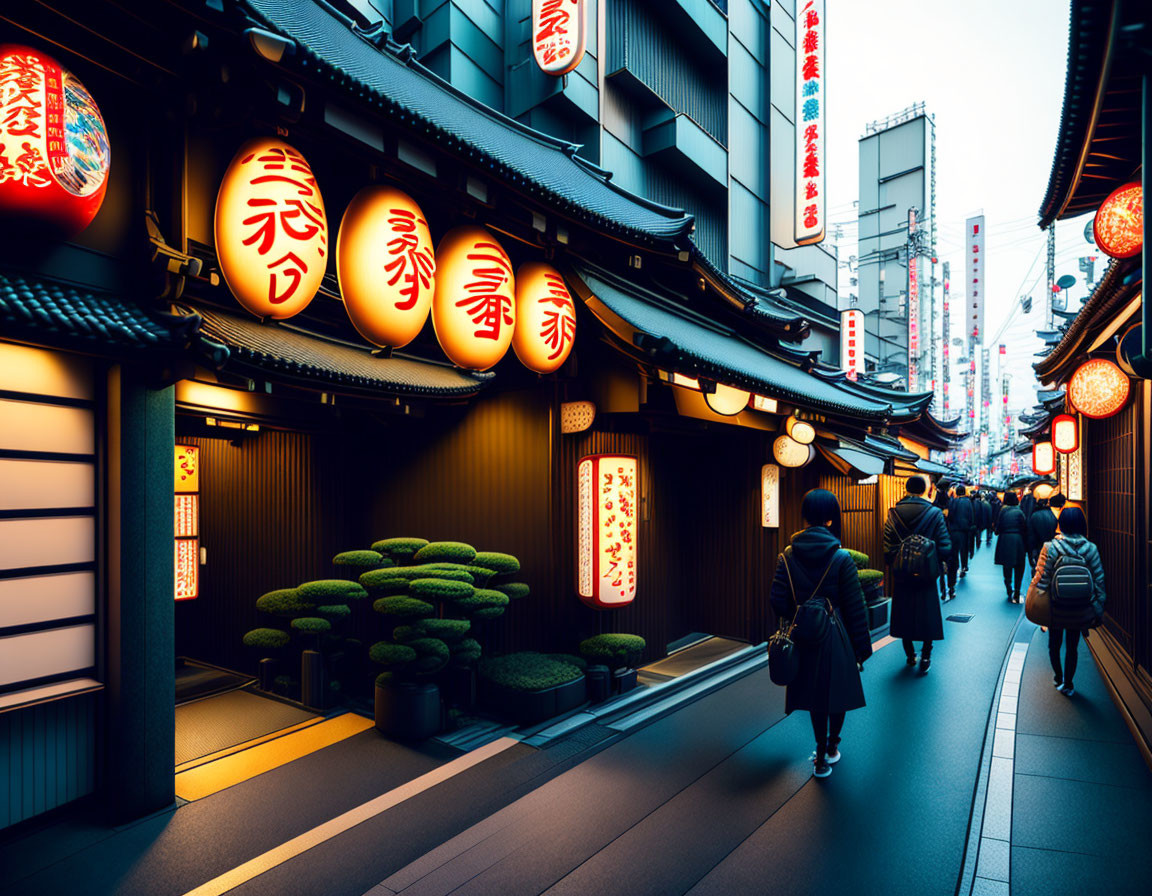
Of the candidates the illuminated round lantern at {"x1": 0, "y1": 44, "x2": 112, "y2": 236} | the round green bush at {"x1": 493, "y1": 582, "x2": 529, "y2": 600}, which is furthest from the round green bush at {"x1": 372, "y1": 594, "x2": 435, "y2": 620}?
the illuminated round lantern at {"x1": 0, "y1": 44, "x2": 112, "y2": 236}

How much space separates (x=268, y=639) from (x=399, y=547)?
→ 8.60ft

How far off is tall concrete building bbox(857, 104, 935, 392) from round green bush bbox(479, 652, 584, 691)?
2949cm

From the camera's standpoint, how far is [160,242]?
526 cm

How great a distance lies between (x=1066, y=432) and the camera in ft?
39.0

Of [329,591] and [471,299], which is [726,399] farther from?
[329,591]

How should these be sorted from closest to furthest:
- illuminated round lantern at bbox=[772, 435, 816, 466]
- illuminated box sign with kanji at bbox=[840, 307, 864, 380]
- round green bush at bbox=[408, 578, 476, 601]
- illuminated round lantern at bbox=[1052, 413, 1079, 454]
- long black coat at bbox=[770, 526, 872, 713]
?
long black coat at bbox=[770, 526, 872, 713] → round green bush at bbox=[408, 578, 476, 601] → illuminated round lantern at bbox=[772, 435, 816, 466] → illuminated round lantern at bbox=[1052, 413, 1079, 454] → illuminated box sign with kanji at bbox=[840, 307, 864, 380]

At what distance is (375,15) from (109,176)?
10676mm

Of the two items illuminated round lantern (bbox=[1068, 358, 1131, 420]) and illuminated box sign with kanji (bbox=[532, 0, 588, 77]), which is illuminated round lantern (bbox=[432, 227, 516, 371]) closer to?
illuminated round lantern (bbox=[1068, 358, 1131, 420])

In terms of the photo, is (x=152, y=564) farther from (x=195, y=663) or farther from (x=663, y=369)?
(x=195, y=663)

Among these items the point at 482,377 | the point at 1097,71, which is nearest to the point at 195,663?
the point at 482,377

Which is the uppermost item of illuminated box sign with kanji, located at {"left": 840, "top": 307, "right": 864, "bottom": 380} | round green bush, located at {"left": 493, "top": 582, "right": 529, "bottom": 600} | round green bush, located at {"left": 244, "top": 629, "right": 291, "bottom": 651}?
illuminated box sign with kanji, located at {"left": 840, "top": 307, "right": 864, "bottom": 380}

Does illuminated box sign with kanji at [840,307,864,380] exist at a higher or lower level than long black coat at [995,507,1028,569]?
higher

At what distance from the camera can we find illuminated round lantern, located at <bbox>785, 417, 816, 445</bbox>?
10.6 meters

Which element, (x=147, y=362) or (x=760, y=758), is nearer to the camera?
(x=147, y=362)
